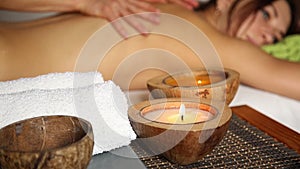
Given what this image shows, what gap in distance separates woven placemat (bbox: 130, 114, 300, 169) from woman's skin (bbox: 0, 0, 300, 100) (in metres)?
0.37

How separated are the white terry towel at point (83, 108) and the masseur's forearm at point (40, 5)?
0.62 metres

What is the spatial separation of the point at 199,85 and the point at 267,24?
76cm

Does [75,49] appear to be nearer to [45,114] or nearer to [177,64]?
[177,64]

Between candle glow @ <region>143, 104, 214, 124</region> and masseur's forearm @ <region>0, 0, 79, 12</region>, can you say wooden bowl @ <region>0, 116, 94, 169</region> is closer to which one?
→ candle glow @ <region>143, 104, 214, 124</region>

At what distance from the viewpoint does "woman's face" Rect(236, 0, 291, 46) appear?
152 cm

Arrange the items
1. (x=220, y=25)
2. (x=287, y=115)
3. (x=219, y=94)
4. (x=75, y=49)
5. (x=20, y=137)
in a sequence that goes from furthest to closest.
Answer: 1. (x=220, y=25)
2. (x=75, y=49)
3. (x=287, y=115)
4. (x=219, y=94)
5. (x=20, y=137)

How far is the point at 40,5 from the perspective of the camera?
1289mm

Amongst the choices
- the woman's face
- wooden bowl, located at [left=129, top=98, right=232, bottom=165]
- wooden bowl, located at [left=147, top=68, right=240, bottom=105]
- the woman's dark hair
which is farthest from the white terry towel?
the woman's dark hair

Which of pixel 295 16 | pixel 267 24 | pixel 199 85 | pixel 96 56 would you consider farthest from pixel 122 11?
pixel 295 16

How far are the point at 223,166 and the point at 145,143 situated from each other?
0.13 m

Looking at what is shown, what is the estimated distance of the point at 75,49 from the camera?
3.84 ft

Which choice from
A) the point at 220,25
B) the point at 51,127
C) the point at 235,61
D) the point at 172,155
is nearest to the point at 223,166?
the point at 172,155

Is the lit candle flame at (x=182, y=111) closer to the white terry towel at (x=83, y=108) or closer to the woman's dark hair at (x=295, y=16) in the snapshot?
the white terry towel at (x=83, y=108)

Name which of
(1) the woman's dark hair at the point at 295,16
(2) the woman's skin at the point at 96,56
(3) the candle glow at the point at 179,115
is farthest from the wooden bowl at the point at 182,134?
(1) the woman's dark hair at the point at 295,16
